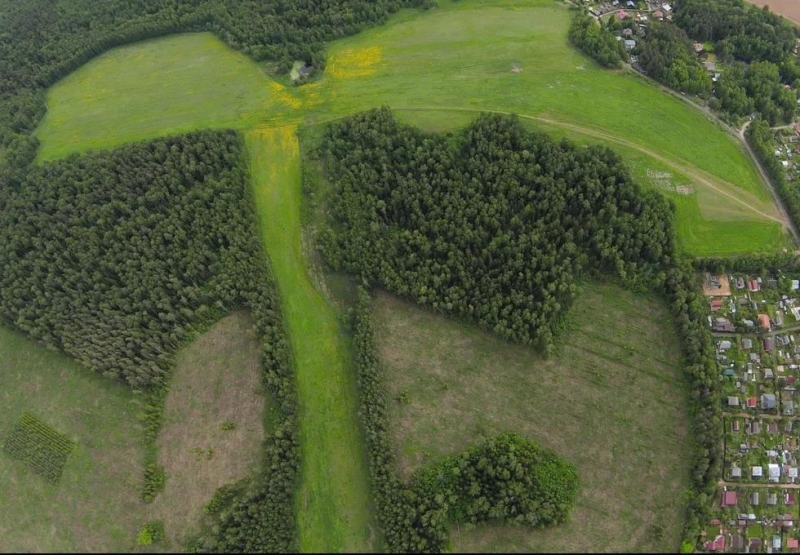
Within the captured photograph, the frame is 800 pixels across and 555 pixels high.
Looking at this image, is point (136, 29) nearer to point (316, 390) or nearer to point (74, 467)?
point (74, 467)

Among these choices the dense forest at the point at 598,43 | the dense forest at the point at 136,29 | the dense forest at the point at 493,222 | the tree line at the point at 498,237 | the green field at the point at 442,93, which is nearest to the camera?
the tree line at the point at 498,237

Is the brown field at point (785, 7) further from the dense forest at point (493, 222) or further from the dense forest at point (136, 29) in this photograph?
the dense forest at point (136, 29)

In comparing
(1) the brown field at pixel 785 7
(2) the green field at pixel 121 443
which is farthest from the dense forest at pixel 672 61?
(2) the green field at pixel 121 443

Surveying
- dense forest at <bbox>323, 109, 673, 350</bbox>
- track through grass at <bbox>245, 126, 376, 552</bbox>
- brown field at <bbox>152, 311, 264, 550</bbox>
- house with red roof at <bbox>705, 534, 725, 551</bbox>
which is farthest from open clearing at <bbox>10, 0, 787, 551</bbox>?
dense forest at <bbox>323, 109, 673, 350</bbox>

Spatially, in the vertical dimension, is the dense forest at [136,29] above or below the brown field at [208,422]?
above

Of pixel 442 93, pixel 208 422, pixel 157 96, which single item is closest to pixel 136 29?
pixel 157 96

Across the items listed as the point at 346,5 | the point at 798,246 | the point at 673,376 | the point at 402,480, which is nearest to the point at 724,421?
the point at 673,376

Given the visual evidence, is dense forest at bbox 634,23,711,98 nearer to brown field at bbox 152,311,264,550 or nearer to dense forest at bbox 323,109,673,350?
dense forest at bbox 323,109,673,350

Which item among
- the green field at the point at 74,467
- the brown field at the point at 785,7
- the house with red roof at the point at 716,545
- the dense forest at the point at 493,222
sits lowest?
the green field at the point at 74,467

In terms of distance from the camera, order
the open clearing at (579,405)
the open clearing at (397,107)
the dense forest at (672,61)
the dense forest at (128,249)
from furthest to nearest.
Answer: the dense forest at (672,61), the dense forest at (128,249), the open clearing at (397,107), the open clearing at (579,405)
